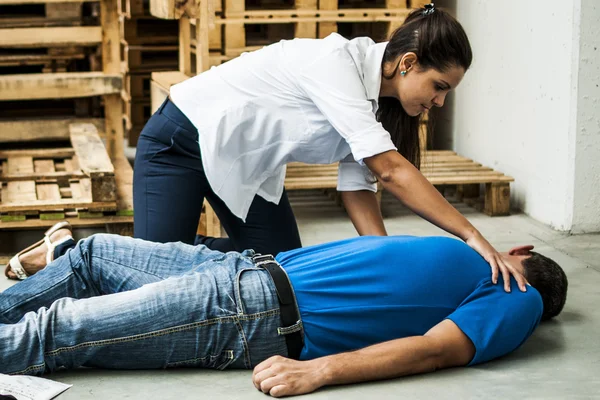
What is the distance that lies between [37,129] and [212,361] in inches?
162

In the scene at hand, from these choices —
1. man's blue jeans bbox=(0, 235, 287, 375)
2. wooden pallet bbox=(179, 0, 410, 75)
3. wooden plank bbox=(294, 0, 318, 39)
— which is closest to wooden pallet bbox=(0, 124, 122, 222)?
wooden pallet bbox=(179, 0, 410, 75)

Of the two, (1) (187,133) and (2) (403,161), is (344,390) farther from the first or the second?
(1) (187,133)

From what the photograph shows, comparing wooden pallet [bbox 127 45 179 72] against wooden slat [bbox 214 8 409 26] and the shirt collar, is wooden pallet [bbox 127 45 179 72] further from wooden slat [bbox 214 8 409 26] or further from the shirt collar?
the shirt collar

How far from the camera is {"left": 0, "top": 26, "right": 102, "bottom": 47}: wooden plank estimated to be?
6293mm

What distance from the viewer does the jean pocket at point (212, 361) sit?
309cm

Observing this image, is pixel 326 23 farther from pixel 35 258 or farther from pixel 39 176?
pixel 35 258

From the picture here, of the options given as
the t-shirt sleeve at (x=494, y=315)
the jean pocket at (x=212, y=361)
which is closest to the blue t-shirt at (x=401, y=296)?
the t-shirt sleeve at (x=494, y=315)

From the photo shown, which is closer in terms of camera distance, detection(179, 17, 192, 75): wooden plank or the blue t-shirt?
the blue t-shirt

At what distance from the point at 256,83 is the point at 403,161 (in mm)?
750

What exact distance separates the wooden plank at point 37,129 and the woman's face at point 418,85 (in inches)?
153

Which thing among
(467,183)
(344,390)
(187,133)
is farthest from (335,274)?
(467,183)

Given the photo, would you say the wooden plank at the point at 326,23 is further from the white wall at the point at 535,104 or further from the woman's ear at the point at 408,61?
the woman's ear at the point at 408,61

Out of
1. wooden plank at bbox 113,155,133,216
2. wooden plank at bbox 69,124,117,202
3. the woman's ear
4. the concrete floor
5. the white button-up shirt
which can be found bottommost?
the concrete floor

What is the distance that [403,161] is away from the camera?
11.0 ft
